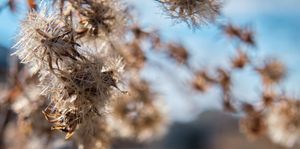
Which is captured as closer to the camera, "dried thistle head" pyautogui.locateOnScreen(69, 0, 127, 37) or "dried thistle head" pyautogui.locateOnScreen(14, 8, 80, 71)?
"dried thistle head" pyautogui.locateOnScreen(14, 8, 80, 71)

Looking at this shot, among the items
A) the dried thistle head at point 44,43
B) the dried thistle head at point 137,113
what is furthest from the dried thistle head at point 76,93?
the dried thistle head at point 137,113

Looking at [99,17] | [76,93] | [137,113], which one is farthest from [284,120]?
[76,93]

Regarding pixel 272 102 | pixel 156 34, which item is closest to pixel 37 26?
pixel 156 34

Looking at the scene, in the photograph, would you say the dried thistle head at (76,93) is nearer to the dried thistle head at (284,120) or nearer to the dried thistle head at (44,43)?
the dried thistle head at (44,43)

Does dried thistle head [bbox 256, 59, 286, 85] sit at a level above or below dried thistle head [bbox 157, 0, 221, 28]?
below

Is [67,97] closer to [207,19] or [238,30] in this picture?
[207,19]

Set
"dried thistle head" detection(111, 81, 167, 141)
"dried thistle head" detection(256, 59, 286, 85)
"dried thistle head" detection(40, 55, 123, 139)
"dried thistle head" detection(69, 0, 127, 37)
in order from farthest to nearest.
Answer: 1. "dried thistle head" detection(256, 59, 286, 85)
2. "dried thistle head" detection(111, 81, 167, 141)
3. "dried thistle head" detection(69, 0, 127, 37)
4. "dried thistle head" detection(40, 55, 123, 139)

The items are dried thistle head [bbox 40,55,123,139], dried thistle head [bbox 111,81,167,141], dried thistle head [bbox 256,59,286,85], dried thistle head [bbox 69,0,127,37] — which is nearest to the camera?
dried thistle head [bbox 40,55,123,139]

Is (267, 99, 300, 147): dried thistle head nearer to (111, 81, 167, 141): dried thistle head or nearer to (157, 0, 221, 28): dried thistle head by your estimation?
(111, 81, 167, 141): dried thistle head

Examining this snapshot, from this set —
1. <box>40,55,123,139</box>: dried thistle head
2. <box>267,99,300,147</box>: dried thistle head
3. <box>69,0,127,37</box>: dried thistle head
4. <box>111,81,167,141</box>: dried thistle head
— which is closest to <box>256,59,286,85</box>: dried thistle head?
<box>267,99,300,147</box>: dried thistle head
